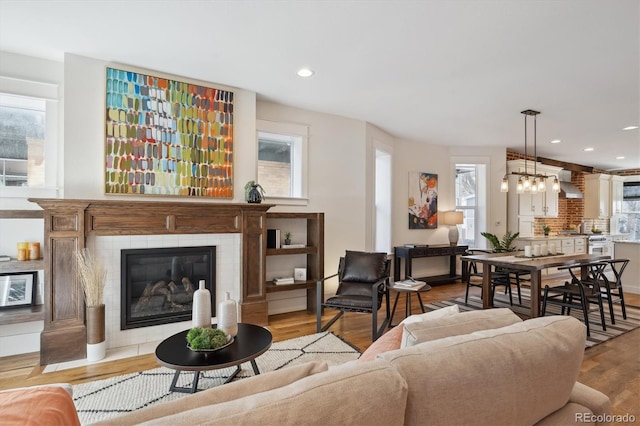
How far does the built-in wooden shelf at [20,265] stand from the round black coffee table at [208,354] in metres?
1.60

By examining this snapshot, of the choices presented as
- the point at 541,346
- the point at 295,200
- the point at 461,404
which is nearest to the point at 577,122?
the point at 295,200

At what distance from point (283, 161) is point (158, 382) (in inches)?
115

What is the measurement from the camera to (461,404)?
0.92m

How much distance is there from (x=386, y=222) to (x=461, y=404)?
502 cm

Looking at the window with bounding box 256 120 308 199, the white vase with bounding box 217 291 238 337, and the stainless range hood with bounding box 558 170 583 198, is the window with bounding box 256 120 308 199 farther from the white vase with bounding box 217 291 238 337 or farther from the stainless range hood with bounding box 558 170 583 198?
the stainless range hood with bounding box 558 170 583 198

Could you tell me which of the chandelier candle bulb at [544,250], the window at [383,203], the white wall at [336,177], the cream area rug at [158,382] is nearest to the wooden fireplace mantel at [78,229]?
the cream area rug at [158,382]

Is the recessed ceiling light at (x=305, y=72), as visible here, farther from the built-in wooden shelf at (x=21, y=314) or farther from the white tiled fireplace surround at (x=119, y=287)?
the built-in wooden shelf at (x=21, y=314)

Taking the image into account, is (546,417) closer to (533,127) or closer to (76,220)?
(76,220)

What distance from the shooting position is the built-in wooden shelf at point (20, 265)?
2777 millimetres

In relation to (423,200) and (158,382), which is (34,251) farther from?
(423,200)

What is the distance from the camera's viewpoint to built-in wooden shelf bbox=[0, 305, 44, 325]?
278cm

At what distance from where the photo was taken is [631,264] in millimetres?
5602

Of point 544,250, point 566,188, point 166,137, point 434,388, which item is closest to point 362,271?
point 166,137

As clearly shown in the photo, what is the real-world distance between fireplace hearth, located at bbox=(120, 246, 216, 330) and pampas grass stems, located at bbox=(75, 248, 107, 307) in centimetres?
25
